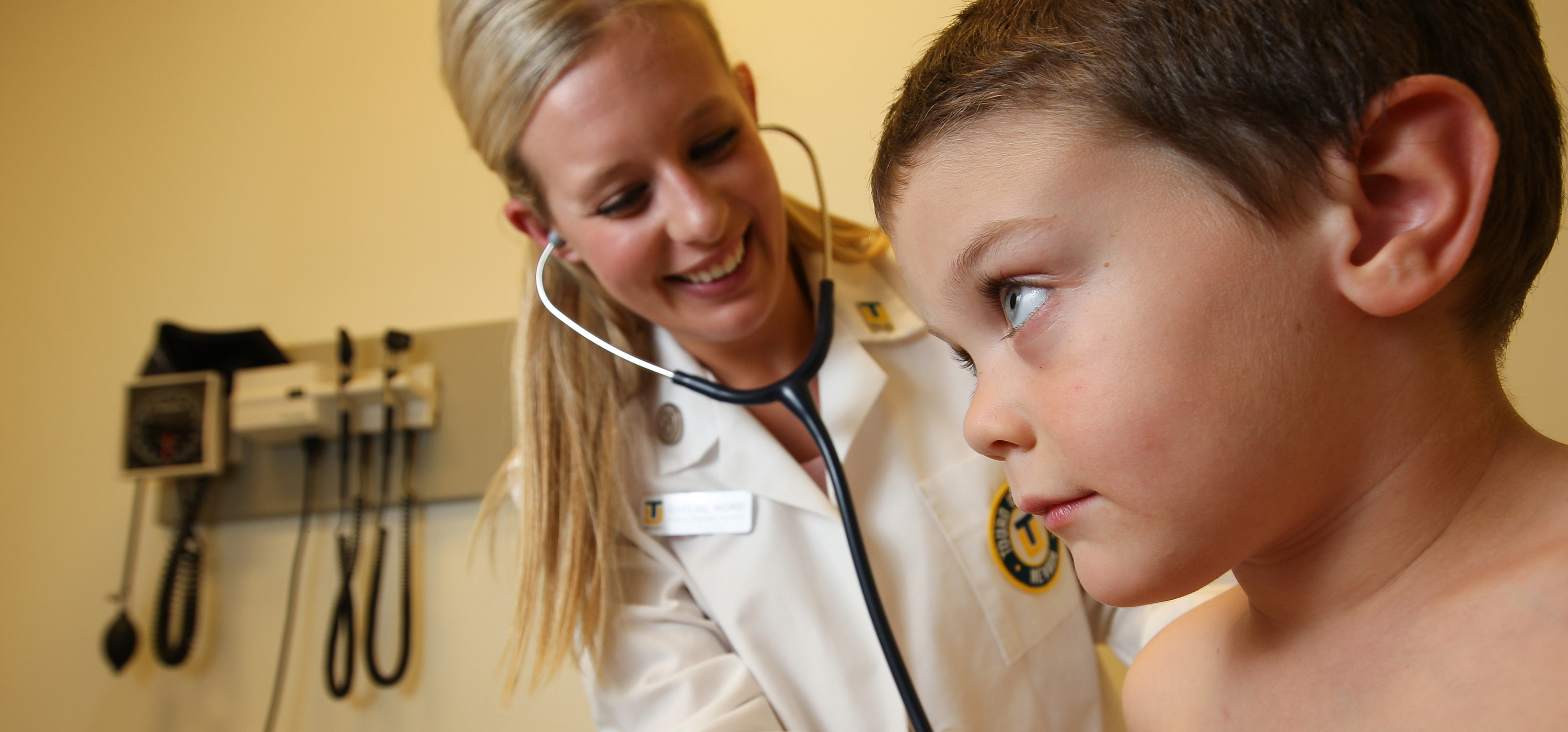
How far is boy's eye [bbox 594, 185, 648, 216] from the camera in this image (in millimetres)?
946

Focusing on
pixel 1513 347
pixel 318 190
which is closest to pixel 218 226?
pixel 318 190

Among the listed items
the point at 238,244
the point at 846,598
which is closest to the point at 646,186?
the point at 846,598

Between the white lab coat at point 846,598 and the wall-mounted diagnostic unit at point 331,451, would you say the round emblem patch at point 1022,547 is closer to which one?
the white lab coat at point 846,598

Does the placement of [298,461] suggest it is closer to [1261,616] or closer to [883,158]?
[883,158]

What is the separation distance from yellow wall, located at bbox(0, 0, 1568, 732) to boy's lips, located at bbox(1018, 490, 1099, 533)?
1102mm

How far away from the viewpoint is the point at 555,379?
3.59 feet

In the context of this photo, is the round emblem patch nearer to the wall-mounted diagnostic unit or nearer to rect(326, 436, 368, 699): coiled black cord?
the wall-mounted diagnostic unit

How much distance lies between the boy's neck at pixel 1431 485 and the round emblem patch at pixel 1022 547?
1.82 feet

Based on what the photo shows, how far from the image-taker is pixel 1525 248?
434 mm

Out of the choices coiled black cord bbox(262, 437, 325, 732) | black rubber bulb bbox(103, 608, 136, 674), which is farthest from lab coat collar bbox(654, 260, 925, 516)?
black rubber bulb bbox(103, 608, 136, 674)

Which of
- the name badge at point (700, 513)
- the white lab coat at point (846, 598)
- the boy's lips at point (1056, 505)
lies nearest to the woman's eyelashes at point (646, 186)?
the white lab coat at point (846, 598)

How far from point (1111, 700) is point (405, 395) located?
3.99 ft

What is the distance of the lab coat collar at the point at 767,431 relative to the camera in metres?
1.02

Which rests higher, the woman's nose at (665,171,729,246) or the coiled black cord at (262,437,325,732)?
the woman's nose at (665,171,729,246)
